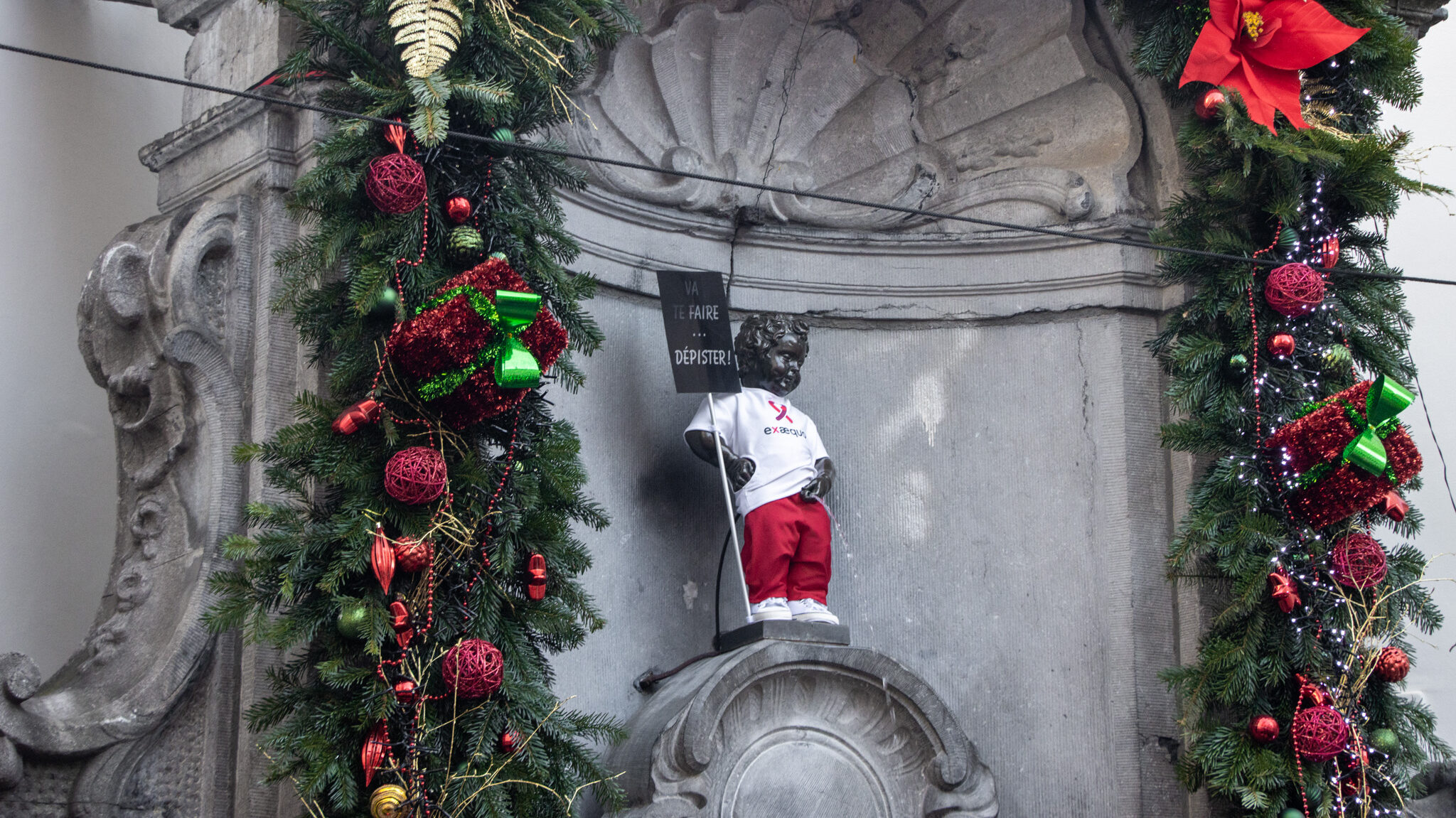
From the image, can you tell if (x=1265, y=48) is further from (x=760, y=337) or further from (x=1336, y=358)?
(x=760, y=337)

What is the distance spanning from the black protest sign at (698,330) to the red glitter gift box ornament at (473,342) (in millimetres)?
1005

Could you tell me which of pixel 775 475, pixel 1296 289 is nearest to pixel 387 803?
pixel 775 475

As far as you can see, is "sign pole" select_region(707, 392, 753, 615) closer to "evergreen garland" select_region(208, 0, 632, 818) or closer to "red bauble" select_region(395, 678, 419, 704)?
"evergreen garland" select_region(208, 0, 632, 818)

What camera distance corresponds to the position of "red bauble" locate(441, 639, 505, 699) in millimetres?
3156

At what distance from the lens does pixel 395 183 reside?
3387 mm

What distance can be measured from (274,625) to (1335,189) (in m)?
3.01

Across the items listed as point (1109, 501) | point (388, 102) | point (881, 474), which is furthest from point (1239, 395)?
point (388, 102)

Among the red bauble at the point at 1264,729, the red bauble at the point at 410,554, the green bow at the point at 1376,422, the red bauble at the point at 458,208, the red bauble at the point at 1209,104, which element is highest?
the red bauble at the point at 1209,104

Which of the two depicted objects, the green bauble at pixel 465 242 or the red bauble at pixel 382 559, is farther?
the green bauble at pixel 465 242

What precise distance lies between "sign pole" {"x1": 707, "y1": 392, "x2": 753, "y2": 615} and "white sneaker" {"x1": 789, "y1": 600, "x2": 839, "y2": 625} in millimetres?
117

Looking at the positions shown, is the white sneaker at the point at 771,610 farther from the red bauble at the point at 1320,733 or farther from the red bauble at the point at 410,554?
the red bauble at the point at 1320,733

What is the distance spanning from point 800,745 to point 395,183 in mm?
1710

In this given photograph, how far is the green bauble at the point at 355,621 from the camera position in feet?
10.3

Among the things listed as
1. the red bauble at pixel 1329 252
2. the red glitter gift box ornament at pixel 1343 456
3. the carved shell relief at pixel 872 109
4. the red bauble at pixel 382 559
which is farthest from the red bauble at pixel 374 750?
the red bauble at pixel 1329 252
